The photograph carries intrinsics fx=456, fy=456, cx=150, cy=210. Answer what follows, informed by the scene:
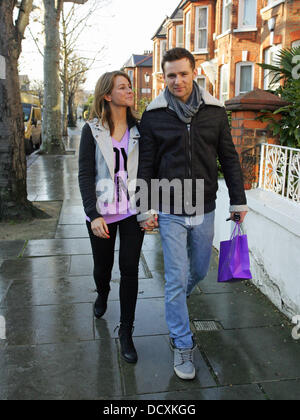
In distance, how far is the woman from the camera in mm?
3158

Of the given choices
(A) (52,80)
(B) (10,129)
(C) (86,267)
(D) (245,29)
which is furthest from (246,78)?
(C) (86,267)

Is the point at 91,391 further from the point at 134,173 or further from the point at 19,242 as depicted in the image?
the point at 19,242

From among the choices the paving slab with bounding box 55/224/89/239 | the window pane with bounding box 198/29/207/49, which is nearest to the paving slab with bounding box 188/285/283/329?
the paving slab with bounding box 55/224/89/239

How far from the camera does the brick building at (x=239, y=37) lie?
577 inches

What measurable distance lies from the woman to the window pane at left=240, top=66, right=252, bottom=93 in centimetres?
1774

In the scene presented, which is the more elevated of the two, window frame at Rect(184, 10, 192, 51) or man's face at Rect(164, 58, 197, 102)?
window frame at Rect(184, 10, 192, 51)

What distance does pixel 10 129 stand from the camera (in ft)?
22.9

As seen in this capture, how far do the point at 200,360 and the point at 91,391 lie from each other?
0.82m

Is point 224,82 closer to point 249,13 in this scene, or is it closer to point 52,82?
point 249,13

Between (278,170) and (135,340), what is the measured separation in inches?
88.8

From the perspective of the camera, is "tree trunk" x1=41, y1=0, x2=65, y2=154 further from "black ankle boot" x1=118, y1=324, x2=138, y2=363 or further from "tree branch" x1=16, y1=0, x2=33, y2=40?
"black ankle boot" x1=118, y1=324, x2=138, y2=363

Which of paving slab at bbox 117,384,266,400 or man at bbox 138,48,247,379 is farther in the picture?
man at bbox 138,48,247,379

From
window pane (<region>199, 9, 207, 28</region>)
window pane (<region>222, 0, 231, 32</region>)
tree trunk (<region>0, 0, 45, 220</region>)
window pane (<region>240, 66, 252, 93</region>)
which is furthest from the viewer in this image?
window pane (<region>199, 9, 207, 28</region>)

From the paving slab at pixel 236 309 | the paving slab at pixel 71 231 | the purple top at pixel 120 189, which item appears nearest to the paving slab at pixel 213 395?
the paving slab at pixel 236 309
